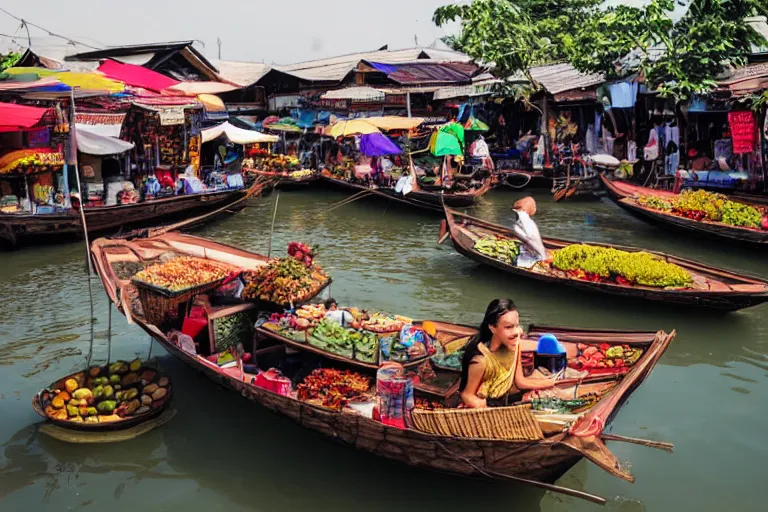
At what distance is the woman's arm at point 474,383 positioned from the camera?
4393mm

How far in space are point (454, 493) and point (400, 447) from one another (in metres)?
0.63

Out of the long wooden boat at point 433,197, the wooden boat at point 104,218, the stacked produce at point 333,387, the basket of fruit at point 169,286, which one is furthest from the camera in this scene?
the long wooden boat at point 433,197

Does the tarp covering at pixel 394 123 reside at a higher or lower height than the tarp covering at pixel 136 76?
lower

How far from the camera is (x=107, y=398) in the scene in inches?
219

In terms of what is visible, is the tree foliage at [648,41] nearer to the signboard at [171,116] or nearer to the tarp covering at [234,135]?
the tarp covering at [234,135]

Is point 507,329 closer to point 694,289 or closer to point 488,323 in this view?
point 488,323

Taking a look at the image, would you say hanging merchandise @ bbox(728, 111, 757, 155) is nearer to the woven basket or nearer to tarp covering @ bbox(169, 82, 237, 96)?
the woven basket

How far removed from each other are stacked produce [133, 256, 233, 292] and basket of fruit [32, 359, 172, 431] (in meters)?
0.83

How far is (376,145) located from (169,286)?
37.9 ft

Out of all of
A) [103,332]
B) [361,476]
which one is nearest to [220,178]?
[103,332]

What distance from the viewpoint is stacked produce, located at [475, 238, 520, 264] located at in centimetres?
962

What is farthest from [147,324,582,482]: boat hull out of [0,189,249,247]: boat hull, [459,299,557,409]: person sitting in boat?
[0,189,249,247]: boat hull

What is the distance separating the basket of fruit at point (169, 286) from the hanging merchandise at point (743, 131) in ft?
36.2

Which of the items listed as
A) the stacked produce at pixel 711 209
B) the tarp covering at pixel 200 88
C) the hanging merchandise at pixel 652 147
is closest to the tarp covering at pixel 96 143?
the tarp covering at pixel 200 88
